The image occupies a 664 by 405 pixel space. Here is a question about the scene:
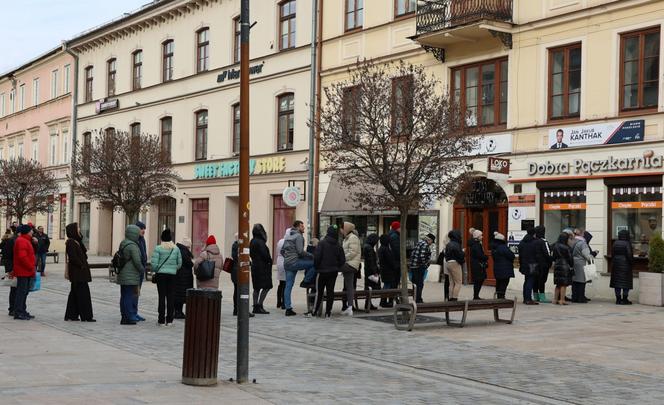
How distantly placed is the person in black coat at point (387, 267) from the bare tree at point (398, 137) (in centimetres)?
163

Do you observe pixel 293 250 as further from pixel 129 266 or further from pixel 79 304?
pixel 79 304

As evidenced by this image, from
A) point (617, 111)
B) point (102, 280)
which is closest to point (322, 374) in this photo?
point (617, 111)

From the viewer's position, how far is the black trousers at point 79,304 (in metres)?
15.2

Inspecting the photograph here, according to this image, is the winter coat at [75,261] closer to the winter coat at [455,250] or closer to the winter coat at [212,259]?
the winter coat at [212,259]

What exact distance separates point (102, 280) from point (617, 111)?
15.1 metres

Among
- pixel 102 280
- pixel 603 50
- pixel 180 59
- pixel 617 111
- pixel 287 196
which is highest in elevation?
pixel 180 59

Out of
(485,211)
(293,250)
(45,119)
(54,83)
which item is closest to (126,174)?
(485,211)

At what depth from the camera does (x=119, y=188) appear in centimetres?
2717

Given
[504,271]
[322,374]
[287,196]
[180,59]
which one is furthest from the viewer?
[180,59]

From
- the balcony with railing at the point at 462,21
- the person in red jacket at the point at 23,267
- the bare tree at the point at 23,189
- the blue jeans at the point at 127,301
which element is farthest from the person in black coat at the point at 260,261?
the bare tree at the point at 23,189

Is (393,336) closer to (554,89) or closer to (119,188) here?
(554,89)

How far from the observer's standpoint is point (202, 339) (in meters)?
8.96

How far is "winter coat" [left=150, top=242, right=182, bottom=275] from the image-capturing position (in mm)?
14766

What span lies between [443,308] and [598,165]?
798cm
